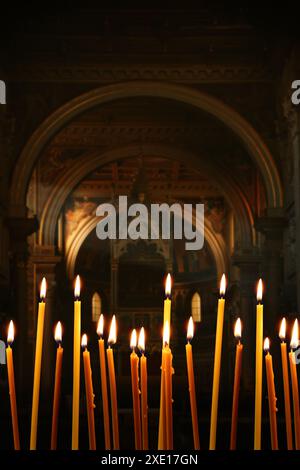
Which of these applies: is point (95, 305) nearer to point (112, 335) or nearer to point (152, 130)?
point (152, 130)

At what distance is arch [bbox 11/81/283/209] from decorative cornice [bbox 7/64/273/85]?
17cm

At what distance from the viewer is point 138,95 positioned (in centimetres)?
1678

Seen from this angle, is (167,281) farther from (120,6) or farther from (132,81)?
(132,81)

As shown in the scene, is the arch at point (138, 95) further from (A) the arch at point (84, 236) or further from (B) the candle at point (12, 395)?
(B) the candle at point (12, 395)

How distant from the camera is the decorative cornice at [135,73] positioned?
16766 millimetres

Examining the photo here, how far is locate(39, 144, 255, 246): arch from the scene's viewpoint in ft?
74.6

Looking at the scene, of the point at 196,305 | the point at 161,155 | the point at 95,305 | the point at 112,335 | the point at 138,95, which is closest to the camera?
the point at 112,335

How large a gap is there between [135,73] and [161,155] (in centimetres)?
616

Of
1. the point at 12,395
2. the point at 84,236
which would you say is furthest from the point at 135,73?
the point at 12,395

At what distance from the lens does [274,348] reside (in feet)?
56.4

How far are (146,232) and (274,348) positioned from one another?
622 inches

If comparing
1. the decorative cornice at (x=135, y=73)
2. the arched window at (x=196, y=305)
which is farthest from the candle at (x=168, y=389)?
the arched window at (x=196, y=305)
